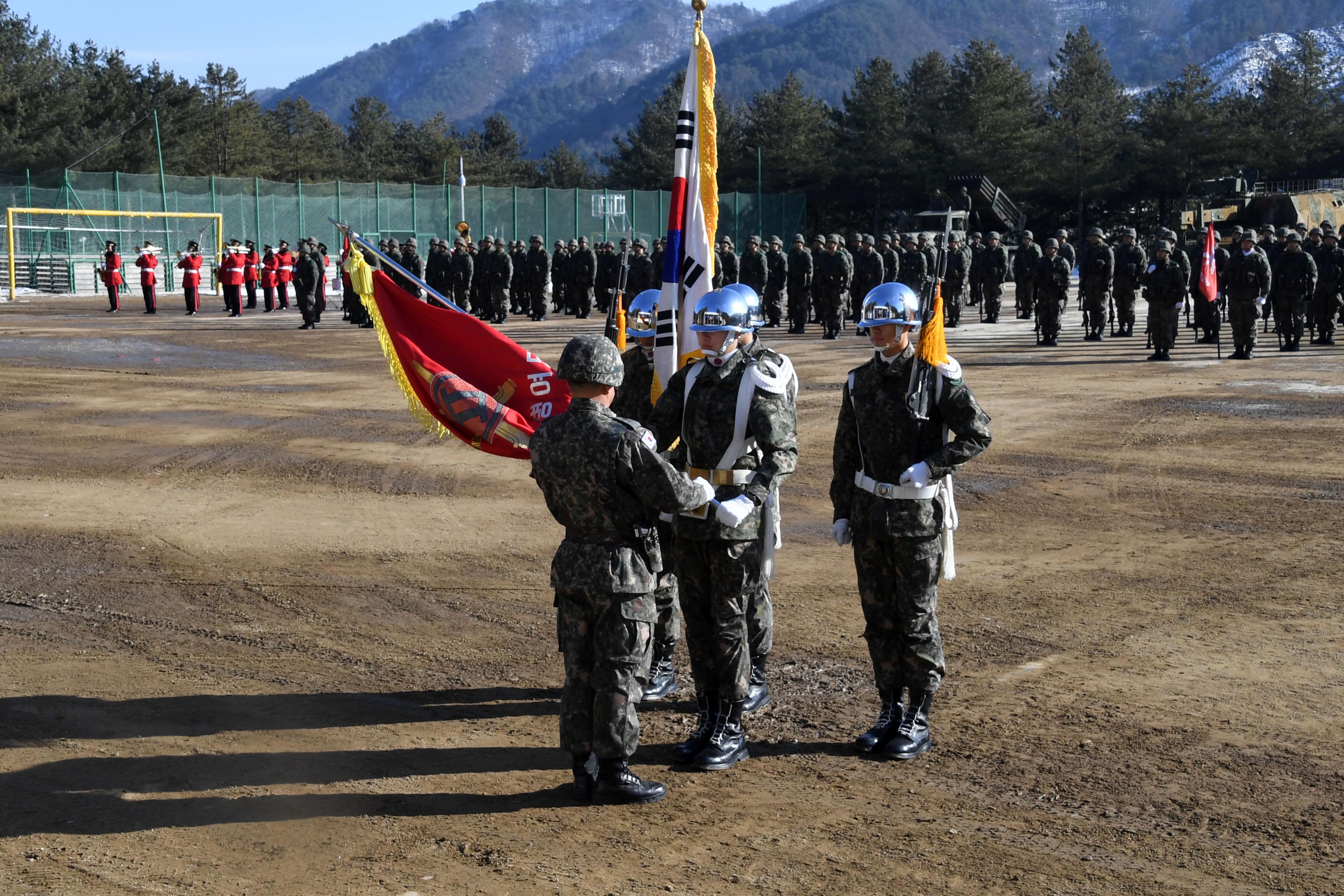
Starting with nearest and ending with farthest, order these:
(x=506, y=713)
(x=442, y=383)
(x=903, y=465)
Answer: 1. (x=903, y=465)
2. (x=506, y=713)
3. (x=442, y=383)

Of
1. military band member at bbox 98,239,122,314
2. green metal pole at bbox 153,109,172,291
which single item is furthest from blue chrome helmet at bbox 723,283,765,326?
green metal pole at bbox 153,109,172,291

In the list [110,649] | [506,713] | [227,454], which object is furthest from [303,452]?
[506,713]

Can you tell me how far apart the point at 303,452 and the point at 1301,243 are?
56.1 ft

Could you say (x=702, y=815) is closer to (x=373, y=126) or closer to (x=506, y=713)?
(x=506, y=713)

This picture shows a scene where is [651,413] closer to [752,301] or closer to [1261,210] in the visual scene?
[752,301]

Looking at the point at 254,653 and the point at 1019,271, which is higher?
the point at 1019,271

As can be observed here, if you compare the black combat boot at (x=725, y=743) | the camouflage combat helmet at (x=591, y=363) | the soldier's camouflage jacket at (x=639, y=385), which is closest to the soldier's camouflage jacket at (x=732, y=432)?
the camouflage combat helmet at (x=591, y=363)

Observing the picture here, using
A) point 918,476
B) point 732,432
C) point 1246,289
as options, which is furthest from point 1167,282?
point 732,432

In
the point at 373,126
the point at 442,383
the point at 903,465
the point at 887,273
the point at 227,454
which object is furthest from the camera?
the point at 373,126

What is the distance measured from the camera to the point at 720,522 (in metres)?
5.45

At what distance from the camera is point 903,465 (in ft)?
18.8

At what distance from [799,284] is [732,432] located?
2148 cm

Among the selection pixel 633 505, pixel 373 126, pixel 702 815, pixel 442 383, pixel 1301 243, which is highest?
pixel 373 126

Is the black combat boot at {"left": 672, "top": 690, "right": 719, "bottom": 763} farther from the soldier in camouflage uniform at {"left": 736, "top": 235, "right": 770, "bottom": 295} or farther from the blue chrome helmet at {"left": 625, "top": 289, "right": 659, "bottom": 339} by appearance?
the soldier in camouflage uniform at {"left": 736, "top": 235, "right": 770, "bottom": 295}
